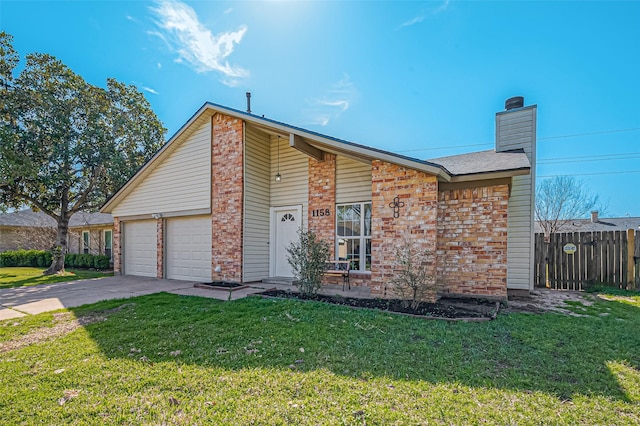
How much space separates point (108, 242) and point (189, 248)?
11012 mm

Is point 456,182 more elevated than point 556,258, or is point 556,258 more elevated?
point 456,182

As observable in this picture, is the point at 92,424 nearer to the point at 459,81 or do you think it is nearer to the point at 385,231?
the point at 385,231

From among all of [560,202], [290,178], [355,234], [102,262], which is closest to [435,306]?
[355,234]

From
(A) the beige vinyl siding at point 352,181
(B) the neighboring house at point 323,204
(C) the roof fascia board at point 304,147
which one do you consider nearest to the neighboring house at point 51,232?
(B) the neighboring house at point 323,204

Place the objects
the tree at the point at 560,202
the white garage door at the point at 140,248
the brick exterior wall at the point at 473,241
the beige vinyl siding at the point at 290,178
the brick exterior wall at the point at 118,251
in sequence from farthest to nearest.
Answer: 1. the tree at the point at 560,202
2. the brick exterior wall at the point at 118,251
3. the white garage door at the point at 140,248
4. the beige vinyl siding at the point at 290,178
5. the brick exterior wall at the point at 473,241

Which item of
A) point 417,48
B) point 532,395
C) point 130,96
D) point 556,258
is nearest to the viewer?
point 532,395

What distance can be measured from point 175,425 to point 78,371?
5.73ft

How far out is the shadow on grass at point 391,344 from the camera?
3223mm

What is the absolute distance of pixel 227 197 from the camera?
946 cm

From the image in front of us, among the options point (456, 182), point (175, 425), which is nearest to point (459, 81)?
point (456, 182)

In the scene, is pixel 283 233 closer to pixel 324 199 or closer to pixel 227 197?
pixel 324 199

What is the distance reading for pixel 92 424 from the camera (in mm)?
2439

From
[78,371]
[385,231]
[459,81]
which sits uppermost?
[459,81]

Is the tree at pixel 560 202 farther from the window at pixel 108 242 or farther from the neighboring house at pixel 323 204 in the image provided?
the window at pixel 108 242
